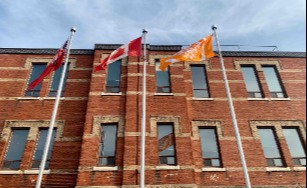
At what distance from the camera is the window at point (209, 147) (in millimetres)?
14211

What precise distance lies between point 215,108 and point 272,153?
387 cm

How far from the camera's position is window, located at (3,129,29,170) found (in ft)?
45.8

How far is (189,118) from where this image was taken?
1534 cm

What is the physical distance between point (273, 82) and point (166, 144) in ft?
28.3

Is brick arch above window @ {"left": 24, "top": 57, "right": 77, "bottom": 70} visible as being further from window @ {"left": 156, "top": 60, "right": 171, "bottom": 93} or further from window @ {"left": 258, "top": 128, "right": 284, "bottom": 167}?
window @ {"left": 258, "top": 128, "right": 284, "bottom": 167}

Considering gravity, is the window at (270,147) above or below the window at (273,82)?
below

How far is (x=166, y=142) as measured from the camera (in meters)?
14.0

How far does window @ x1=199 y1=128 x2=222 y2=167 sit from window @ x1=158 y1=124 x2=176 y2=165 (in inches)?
68.6

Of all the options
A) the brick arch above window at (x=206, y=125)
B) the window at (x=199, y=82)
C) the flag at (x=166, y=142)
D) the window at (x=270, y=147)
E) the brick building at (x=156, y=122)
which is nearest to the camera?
the brick building at (x=156, y=122)

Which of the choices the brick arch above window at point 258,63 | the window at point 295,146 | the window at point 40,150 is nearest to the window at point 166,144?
the window at point 40,150

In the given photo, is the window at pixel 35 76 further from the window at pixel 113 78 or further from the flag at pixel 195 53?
the flag at pixel 195 53

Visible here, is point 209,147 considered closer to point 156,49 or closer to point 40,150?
point 156,49

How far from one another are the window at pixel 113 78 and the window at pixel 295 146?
1007 centimetres

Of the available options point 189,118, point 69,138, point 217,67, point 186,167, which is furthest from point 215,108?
point 69,138
